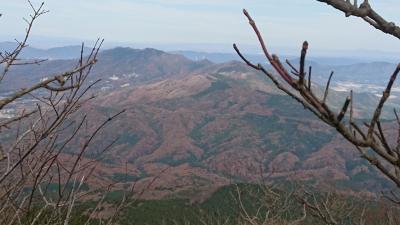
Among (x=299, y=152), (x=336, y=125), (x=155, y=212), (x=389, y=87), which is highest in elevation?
(x=389, y=87)

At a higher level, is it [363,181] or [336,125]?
[336,125]

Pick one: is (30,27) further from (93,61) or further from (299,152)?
(299,152)

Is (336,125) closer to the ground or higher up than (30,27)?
closer to the ground

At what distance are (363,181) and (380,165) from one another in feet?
540

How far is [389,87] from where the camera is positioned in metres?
1.62

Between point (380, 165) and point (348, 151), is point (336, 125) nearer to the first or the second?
point (380, 165)

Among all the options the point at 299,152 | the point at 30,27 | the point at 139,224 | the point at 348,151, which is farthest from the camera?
the point at 299,152

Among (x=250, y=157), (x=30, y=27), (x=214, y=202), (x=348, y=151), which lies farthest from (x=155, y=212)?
(x=348, y=151)

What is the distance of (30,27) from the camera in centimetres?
427

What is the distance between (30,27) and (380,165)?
11.6 ft

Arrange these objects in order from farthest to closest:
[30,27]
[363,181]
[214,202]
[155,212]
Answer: [363,181]
[214,202]
[155,212]
[30,27]

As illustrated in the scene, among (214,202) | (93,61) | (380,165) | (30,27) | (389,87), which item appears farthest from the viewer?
(214,202)

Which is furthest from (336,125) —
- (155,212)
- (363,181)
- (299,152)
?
(299,152)

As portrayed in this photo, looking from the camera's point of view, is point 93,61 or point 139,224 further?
point 139,224
